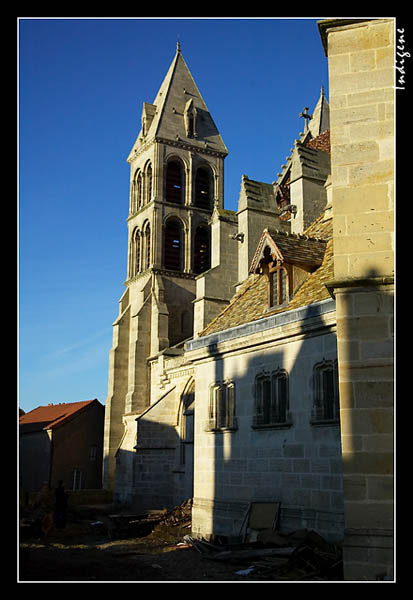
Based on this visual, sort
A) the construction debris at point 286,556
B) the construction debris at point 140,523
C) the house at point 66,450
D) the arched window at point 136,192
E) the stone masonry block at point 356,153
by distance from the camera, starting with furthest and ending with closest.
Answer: the arched window at point 136,192 < the house at point 66,450 < the construction debris at point 140,523 < the construction debris at point 286,556 < the stone masonry block at point 356,153

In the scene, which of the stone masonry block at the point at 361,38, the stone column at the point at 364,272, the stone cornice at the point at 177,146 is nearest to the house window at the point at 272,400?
the stone column at the point at 364,272

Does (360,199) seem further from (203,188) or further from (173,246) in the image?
(203,188)

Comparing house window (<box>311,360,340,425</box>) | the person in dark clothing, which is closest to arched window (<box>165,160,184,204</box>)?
the person in dark clothing

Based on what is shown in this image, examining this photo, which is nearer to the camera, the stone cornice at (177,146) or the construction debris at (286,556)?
the construction debris at (286,556)

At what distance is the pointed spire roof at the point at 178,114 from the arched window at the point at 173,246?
6.52m

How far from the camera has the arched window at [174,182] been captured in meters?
47.5

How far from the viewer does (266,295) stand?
682 inches

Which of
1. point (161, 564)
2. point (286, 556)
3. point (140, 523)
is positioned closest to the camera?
point (286, 556)

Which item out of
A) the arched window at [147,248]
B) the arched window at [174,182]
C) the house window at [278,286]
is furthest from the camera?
the arched window at [174,182]

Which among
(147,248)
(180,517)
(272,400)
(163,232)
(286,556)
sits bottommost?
(180,517)

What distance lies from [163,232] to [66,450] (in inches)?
629

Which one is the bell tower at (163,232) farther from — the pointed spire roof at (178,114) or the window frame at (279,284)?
the window frame at (279,284)

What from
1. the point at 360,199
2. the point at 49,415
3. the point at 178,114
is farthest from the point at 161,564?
the point at 178,114
